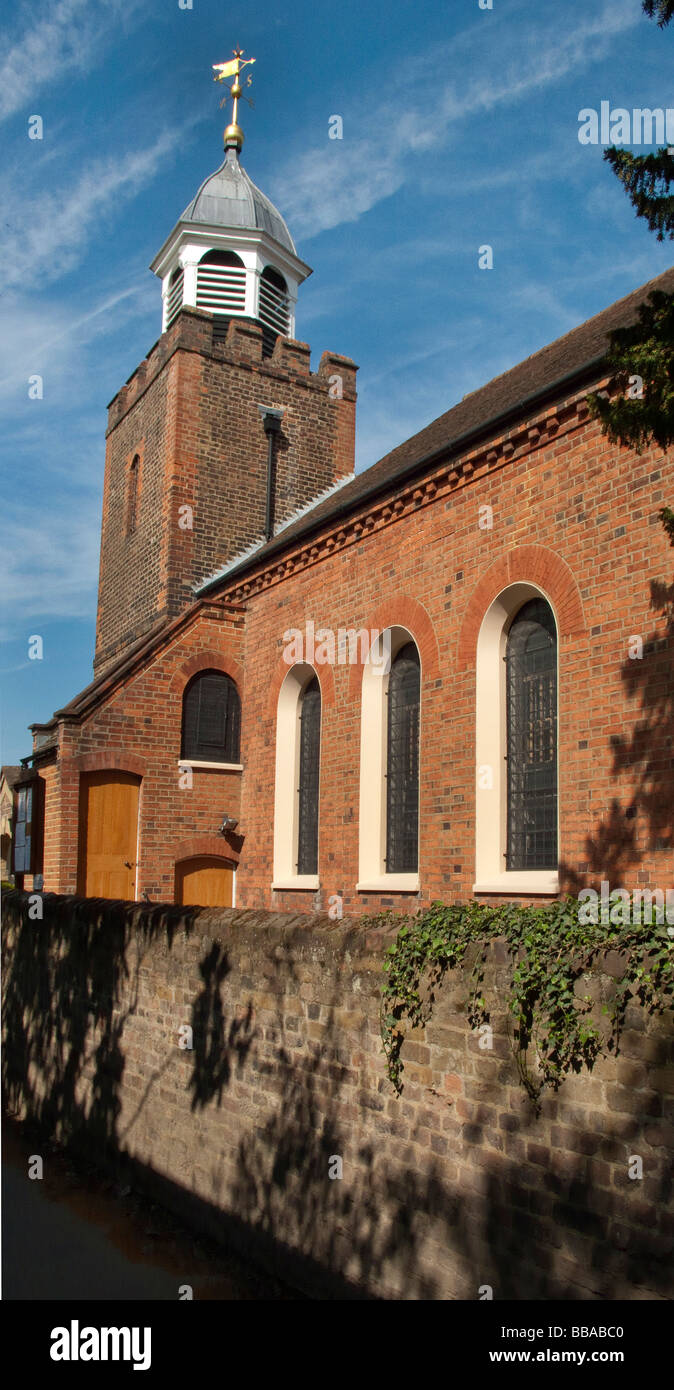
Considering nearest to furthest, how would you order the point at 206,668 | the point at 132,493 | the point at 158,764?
1. the point at 158,764
2. the point at 206,668
3. the point at 132,493

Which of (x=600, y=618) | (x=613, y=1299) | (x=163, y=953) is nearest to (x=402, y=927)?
(x=613, y=1299)

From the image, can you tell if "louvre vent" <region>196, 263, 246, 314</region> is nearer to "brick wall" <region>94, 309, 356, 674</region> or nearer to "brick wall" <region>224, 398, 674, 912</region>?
"brick wall" <region>94, 309, 356, 674</region>

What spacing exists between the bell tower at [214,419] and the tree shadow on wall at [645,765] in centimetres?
1106

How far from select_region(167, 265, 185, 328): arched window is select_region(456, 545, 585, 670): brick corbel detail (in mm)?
14325

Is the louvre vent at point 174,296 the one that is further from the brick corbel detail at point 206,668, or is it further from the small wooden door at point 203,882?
the small wooden door at point 203,882

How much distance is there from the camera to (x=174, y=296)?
75.4 feet

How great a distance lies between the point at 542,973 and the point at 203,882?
12.0 meters

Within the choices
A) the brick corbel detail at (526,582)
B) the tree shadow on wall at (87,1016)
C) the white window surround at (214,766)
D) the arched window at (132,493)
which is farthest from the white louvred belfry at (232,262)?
the tree shadow on wall at (87,1016)

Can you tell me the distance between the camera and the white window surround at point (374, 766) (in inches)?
516

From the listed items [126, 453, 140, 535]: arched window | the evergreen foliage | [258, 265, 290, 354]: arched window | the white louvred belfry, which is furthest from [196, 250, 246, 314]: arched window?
the evergreen foliage

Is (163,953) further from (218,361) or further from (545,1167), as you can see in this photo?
(218,361)

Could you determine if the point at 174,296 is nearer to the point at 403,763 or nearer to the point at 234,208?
the point at 234,208

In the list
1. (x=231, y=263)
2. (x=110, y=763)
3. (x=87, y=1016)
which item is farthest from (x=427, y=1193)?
(x=231, y=263)

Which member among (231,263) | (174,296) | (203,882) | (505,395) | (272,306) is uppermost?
(231,263)
